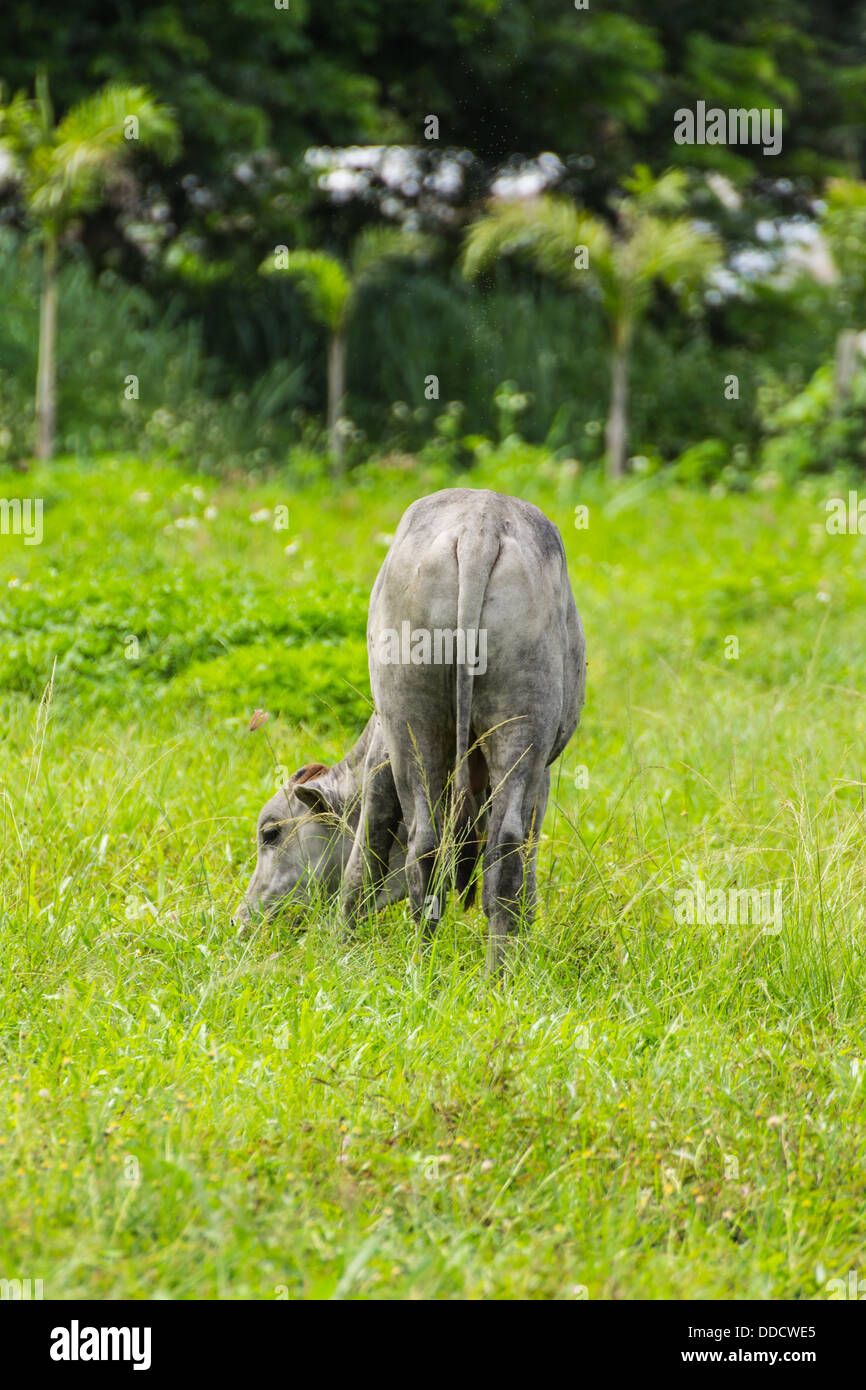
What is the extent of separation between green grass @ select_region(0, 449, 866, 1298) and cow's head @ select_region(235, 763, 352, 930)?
0.12 meters

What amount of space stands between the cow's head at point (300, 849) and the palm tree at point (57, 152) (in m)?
8.19

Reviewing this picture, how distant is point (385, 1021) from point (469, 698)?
88 centimetres

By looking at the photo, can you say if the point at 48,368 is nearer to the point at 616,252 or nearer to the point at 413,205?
the point at 616,252

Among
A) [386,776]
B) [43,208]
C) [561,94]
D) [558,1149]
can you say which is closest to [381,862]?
[386,776]

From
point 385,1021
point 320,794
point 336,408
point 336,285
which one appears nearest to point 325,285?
point 336,285

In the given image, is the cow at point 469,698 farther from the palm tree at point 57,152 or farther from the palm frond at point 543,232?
the palm frond at point 543,232

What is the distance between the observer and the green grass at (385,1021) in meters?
2.60

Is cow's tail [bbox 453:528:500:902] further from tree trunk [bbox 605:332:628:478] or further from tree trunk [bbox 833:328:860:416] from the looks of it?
tree trunk [bbox 833:328:860:416]

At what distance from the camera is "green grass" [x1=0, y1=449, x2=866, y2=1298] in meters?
2.60

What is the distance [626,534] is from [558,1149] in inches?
350

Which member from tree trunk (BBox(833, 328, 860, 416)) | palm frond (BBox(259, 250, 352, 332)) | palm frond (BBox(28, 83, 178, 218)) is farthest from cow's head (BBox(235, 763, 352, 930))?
tree trunk (BBox(833, 328, 860, 416))

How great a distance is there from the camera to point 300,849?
4031mm

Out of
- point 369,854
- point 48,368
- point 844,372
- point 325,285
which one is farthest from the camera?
point 844,372

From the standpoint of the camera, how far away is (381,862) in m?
3.96
